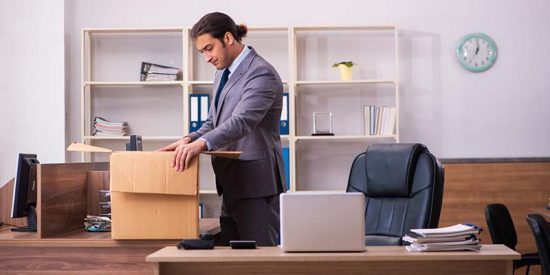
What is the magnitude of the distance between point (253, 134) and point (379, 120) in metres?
2.98

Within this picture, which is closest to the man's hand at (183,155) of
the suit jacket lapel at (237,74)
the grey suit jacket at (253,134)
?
the grey suit jacket at (253,134)

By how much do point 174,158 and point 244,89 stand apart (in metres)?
0.52

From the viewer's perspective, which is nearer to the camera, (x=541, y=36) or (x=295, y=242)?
(x=295, y=242)

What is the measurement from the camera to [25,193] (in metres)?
3.52

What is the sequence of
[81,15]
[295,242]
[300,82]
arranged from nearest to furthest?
[295,242]
[300,82]
[81,15]

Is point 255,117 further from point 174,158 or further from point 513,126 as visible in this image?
point 513,126

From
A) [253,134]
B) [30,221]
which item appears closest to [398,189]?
[253,134]

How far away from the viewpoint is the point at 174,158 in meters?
2.86

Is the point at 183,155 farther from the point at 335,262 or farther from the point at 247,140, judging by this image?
the point at 335,262

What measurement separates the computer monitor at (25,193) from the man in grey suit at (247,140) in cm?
76

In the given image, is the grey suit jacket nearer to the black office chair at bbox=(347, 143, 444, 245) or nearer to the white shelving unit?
the black office chair at bbox=(347, 143, 444, 245)

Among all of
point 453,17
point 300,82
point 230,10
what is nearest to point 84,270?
point 300,82

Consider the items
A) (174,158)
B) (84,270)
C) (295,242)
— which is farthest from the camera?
(84,270)

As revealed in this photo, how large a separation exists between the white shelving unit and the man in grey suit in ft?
9.63
